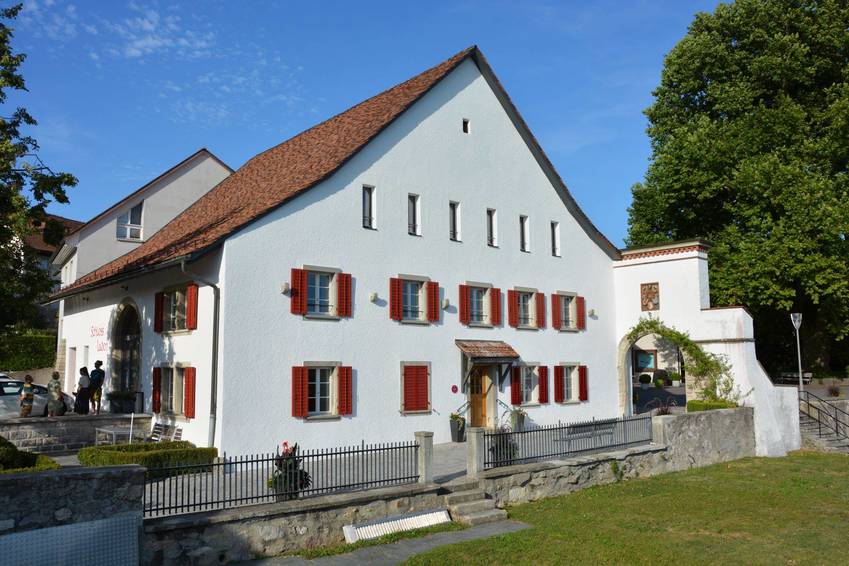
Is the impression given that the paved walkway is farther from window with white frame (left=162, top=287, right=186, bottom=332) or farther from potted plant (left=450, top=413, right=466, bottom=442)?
window with white frame (left=162, top=287, right=186, bottom=332)


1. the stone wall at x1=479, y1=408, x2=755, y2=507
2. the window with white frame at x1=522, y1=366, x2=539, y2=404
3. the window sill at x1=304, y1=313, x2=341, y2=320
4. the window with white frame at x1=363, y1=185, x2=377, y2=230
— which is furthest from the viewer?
the window with white frame at x1=522, y1=366, x2=539, y2=404

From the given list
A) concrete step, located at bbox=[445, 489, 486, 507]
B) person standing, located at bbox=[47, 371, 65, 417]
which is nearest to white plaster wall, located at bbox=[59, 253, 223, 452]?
person standing, located at bbox=[47, 371, 65, 417]

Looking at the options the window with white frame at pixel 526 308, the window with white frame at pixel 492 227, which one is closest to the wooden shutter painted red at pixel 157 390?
the window with white frame at pixel 492 227

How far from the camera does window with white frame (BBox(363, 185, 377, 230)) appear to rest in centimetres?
Answer: 1792

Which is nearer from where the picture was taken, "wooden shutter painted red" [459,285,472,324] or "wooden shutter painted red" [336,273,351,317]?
"wooden shutter painted red" [336,273,351,317]

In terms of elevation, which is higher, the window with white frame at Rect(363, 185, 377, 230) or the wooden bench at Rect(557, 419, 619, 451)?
the window with white frame at Rect(363, 185, 377, 230)

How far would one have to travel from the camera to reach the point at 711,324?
2209cm

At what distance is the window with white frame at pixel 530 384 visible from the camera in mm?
21250

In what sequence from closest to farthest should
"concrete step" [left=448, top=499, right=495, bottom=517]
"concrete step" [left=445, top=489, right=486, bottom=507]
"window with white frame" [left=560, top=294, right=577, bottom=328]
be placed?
"concrete step" [left=448, top=499, right=495, bottom=517] < "concrete step" [left=445, top=489, right=486, bottom=507] < "window with white frame" [left=560, top=294, right=577, bottom=328]

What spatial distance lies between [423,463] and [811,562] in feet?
18.7

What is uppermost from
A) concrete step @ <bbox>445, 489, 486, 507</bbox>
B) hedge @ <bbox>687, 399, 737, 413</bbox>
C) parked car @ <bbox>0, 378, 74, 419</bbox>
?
parked car @ <bbox>0, 378, 74, 419</bbox>

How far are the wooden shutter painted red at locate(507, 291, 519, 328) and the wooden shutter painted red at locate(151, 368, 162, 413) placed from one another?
31.7ft

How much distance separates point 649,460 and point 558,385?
5961 millimetres

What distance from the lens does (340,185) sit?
1733cm
